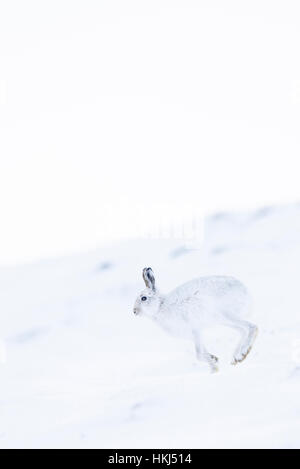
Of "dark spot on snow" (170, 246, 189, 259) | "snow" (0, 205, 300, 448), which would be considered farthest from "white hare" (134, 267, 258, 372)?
"dark spot on snow" (170, 246, 189, 259)

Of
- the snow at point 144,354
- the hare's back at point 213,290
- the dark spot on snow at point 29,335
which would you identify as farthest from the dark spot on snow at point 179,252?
the hare's back at point 213,290

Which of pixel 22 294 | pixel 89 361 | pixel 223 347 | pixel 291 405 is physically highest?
pixel 22 294

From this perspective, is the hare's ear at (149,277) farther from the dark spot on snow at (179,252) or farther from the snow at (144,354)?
the dark spot on snow at (179,252)

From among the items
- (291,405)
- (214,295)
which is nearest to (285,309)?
(214,295)

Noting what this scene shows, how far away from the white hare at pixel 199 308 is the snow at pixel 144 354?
457mm

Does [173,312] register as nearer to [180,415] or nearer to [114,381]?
→ [180,415]

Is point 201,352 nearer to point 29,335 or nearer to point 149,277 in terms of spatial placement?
point 149,277

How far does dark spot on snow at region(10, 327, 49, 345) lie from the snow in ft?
0.13

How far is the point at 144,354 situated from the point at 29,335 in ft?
14.7

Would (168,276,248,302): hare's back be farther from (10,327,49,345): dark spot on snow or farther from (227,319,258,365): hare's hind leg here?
(10,327,49,345): dark spot on snow

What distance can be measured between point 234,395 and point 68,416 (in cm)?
158

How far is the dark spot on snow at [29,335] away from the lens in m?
14.1

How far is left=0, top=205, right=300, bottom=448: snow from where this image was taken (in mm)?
6148

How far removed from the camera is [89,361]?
36.8 ft
